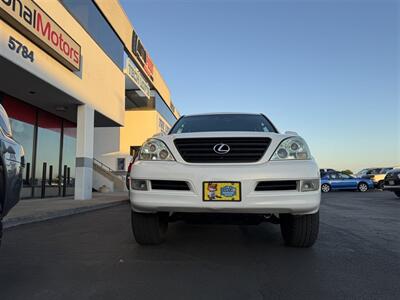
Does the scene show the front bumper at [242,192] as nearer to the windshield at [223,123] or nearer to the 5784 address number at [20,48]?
the windshield at [223,123]

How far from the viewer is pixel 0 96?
35.3 feet

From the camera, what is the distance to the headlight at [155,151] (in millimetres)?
3615

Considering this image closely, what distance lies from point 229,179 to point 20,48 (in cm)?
689

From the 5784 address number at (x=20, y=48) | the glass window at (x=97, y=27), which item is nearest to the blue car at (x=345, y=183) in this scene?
the glass window at (x=97, y=27)

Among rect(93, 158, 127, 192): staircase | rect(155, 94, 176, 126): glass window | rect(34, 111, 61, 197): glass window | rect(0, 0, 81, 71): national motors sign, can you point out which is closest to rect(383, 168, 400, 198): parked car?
rect(0, 0, 81, 71): national motors sign

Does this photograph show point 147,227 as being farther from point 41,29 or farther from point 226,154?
point 41,29

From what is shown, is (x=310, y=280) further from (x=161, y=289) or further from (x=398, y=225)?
(x=398, y=225)

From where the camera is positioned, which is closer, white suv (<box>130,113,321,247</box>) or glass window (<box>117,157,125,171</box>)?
white suv (<box>130,113,321,247</box>)

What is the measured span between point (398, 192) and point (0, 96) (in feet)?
49.0

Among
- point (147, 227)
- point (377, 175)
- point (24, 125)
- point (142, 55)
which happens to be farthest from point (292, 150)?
point (377, 175)

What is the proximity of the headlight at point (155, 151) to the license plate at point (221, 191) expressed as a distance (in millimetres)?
513

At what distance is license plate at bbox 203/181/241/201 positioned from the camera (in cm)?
333

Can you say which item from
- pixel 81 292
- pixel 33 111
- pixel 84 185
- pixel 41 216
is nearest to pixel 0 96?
pixel 33 111

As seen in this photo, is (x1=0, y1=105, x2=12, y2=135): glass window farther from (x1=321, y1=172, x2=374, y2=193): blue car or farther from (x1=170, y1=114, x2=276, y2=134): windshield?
(x1=321, y1=172, x2=374, y2=193): blue car
